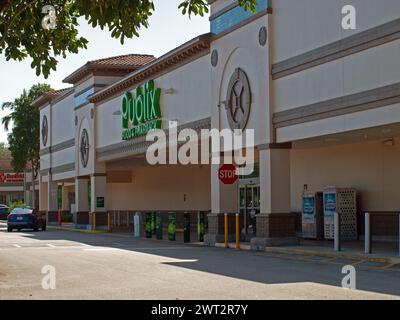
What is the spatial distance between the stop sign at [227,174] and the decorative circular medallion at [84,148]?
20053 mm

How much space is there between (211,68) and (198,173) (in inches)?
637

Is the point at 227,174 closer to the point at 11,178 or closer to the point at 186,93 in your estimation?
the point at 186,93

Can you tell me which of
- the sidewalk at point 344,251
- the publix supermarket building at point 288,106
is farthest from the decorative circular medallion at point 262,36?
the sidewalk at point 344,251

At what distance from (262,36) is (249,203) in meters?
12.5

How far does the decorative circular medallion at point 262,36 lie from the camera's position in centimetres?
2467

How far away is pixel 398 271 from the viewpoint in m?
16.5

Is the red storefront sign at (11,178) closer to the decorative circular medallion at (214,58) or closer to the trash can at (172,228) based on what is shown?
the trash can at (172,228)

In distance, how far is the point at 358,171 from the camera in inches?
1062

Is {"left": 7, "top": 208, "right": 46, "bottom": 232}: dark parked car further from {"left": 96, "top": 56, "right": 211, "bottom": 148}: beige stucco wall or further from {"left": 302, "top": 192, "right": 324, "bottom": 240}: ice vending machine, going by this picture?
{"left": 302, "top": 192, "right": 324, "bottom": 240}: ice vending machine

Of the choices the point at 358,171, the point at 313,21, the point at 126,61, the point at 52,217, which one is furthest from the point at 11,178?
the point at 313,21

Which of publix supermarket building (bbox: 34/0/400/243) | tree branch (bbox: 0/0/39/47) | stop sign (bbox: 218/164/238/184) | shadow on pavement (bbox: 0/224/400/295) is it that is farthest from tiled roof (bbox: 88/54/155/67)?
tree branch (bbox: 0/0/39/47)

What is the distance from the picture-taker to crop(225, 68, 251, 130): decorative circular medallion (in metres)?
26.0

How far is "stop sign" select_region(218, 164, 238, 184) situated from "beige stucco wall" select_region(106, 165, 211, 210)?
1532 cm

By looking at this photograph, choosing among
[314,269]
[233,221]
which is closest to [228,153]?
[233,221]
